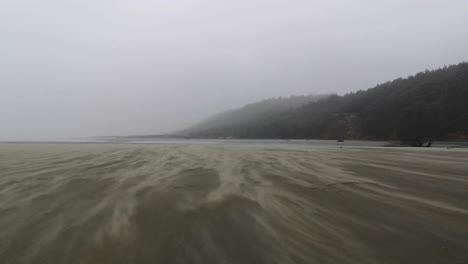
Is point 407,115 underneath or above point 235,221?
above

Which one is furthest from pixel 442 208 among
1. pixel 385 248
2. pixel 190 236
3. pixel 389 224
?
pixel 190 236

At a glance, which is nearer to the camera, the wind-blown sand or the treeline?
the wind-blown sand

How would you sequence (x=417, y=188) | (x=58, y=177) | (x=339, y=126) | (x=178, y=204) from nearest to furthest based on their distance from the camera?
(x=178, y=204) → (x=417, y=188) → (x=58, y=177) → (x=339, y=126)

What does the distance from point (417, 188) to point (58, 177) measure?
8668mm

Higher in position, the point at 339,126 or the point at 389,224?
the point at 339,126

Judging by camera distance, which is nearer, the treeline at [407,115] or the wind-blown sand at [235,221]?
the wind-blown sand at [235,221]

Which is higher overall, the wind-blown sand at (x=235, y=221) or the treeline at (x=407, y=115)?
the treeline at (x=407, y=115)

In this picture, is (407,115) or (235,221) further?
(407,115)

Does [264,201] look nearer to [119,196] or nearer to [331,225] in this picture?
[331,225]

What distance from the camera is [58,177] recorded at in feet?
18.9

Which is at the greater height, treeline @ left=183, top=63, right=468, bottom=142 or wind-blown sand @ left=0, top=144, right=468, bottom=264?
treeline @ left=183, top=63, right=468, bottom=142

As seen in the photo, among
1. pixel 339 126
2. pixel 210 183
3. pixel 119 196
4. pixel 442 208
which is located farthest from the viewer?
pixel 339 126

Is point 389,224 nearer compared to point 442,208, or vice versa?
point 389,224

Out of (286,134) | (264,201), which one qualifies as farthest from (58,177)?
(286,134)
